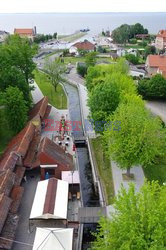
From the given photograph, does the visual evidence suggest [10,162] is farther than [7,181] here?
Yes

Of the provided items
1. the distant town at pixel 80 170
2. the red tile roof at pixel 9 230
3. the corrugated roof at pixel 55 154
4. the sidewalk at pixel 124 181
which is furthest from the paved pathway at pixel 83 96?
the red tile roof at pixel 9 230

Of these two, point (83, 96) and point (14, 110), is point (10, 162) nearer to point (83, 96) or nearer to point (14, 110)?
point (14, 110)

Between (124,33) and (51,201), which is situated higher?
(124,33)

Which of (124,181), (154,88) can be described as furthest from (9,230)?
(154,88)

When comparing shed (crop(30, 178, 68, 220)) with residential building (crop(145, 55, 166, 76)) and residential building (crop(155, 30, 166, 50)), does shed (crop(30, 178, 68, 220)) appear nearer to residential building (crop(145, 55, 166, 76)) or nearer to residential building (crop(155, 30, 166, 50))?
residential building (crop(145, 55, 166, 76))

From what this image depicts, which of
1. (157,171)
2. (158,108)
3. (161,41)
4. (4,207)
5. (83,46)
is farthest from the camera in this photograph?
(161,41)

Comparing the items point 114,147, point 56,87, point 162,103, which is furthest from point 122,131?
point 56,87
